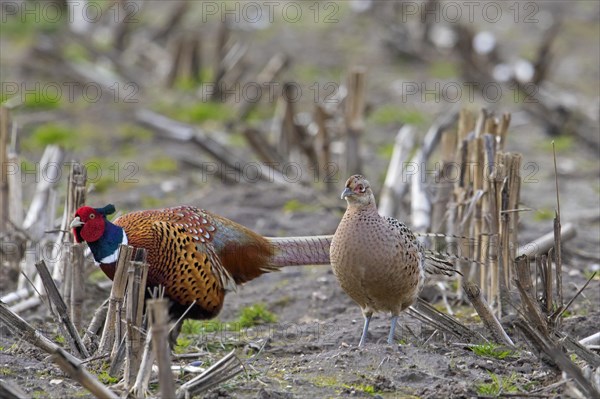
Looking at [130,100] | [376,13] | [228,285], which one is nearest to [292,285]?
[228,285]

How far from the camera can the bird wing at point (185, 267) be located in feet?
15.4

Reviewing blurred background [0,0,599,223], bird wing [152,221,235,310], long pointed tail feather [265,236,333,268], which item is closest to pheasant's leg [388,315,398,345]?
long pointed tail feather [265,236,333,268]

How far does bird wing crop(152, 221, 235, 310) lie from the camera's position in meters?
4.71

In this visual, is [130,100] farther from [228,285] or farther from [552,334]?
[552,334]

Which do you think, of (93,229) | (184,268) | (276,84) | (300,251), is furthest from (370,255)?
(276,84)

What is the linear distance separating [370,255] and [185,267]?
950 mm

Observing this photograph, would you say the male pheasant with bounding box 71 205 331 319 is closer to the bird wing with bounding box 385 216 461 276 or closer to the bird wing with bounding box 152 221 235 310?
the bird wing with bounding box 152 221 235 310

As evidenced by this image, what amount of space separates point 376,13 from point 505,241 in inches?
330

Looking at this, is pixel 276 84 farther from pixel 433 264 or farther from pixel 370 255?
pixel 370 255

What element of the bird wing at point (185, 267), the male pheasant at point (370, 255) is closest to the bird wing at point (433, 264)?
the male pheasant at point (370, 255)

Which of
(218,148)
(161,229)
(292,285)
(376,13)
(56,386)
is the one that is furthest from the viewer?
(376,13)

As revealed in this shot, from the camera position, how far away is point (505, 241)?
4.99 m

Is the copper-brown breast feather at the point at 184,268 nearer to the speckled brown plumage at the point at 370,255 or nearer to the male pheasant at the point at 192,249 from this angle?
the male pheasant at the point at 192,249

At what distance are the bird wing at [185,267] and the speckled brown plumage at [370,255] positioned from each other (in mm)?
710
